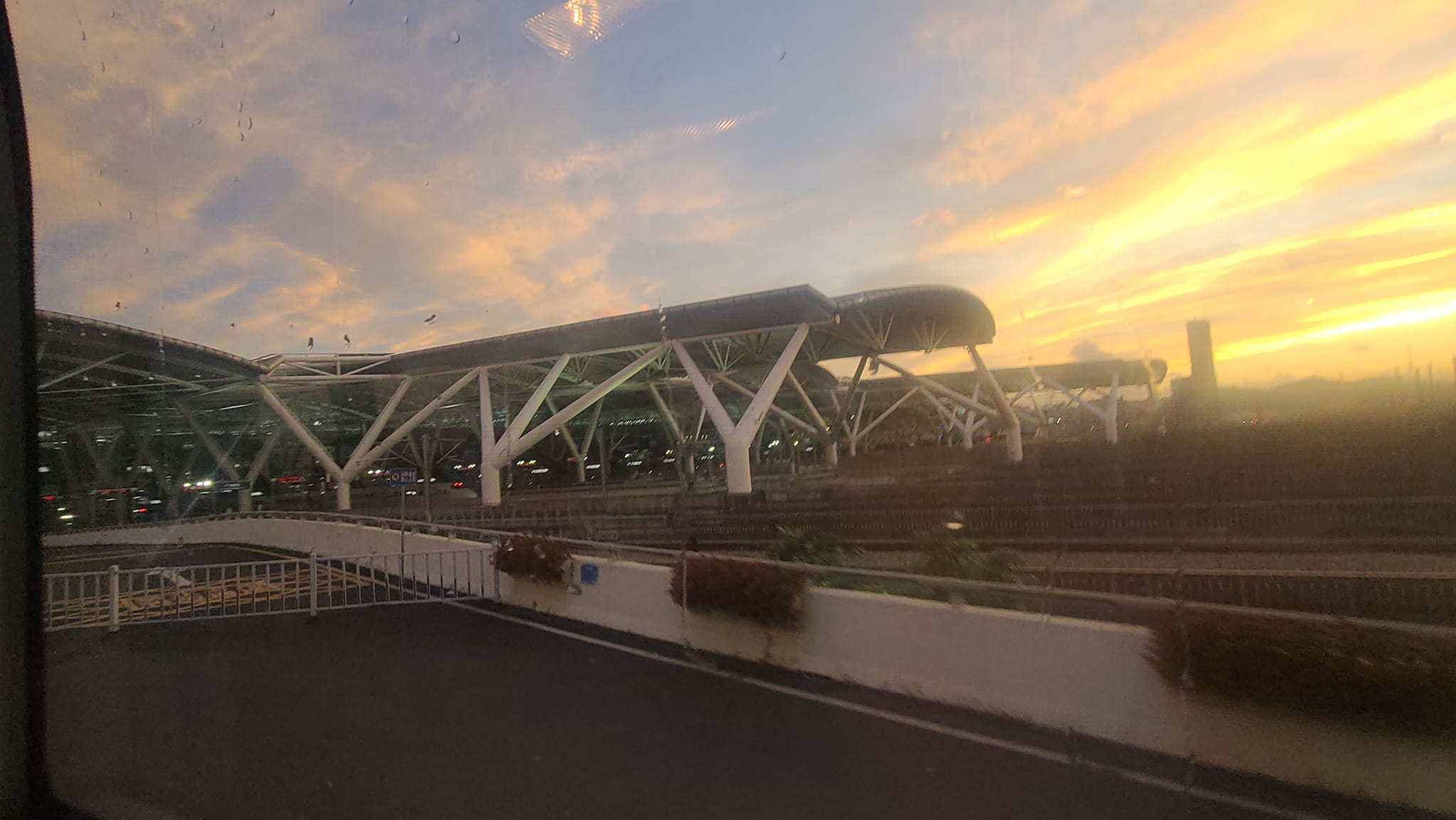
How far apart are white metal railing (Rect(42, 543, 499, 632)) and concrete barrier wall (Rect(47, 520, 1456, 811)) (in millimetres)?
5084

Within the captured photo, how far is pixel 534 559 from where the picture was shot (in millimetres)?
11188

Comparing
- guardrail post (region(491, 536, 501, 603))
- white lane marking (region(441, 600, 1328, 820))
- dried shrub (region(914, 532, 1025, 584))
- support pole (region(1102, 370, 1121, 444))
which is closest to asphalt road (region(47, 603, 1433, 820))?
white lane marking (region(441, 600, 1328, 820))

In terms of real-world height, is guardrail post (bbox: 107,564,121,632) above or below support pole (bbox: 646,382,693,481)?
below

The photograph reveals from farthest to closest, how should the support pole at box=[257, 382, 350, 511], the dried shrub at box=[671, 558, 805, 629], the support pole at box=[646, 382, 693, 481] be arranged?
the support pole at box=[257, 382, 350, 511] < the support pole at box=[646, 382, 693, 481] < the dried shrub at box=[671, 558, 805, 629]

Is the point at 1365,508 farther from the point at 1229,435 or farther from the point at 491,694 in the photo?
the point at 491,694

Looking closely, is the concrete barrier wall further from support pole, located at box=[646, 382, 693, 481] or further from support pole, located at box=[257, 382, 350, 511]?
support pole, located at box=[257, 382, 350, 511]

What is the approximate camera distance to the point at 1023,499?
15.1 meters

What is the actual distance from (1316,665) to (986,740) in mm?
2011

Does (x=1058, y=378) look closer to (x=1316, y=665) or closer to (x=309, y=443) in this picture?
(x=1316, y=665)

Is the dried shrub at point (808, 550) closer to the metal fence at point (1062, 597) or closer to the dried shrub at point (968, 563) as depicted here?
the dried shrub at point (968, 563)

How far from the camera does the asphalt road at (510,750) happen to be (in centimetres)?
416

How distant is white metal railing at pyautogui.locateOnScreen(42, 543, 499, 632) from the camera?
36.8ft

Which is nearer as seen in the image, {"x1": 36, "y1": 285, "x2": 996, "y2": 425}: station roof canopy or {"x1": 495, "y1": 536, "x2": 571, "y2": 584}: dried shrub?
{"x1": 495, "y1": 536, "x2": 571, "y2": 584}: dried shrub

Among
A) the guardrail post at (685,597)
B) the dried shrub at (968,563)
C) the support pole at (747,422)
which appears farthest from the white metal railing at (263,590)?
the support pole at (747,422)
